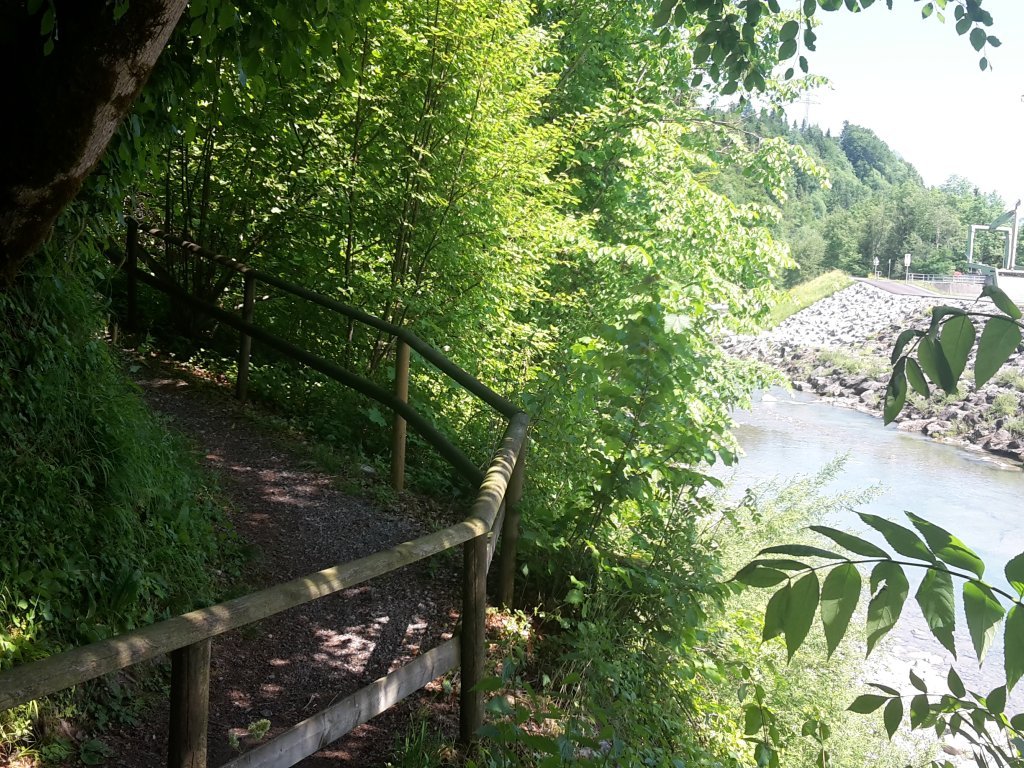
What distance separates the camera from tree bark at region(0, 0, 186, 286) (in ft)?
8.34

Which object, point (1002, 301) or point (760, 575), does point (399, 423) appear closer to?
point (760, 575)

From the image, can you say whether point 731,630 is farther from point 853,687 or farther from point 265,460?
point 265,460

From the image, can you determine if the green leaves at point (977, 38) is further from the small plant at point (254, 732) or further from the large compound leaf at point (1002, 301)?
the small plant at point (254, 732)

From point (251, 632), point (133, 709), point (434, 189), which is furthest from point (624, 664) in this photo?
point (434, 189)

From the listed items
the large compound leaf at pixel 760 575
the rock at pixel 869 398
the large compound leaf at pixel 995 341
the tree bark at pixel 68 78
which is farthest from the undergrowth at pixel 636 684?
the rock at pixel 869 398

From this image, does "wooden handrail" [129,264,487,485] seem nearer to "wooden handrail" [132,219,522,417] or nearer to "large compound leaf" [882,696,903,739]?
"wooden handrail" [132,219,522,417]

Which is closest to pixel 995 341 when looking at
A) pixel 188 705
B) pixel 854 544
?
pixel 854 544

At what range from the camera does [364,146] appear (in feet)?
23.8

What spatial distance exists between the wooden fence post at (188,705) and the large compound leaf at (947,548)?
54.4 inches

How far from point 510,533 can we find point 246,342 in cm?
355

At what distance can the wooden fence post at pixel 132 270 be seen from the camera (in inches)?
300

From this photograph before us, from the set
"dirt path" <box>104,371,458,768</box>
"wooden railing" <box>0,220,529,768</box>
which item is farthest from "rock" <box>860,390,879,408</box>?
"wooden railing" <box>0,220,529,768</box>

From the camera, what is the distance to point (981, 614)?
38.9 inches

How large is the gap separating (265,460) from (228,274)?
110 inches
